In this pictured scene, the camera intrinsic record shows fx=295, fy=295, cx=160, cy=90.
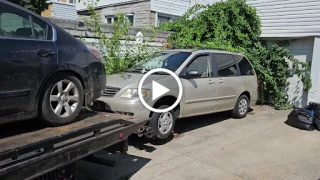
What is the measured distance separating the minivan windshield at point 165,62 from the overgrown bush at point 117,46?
2.36 feet

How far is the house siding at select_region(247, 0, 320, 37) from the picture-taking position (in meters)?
8.94

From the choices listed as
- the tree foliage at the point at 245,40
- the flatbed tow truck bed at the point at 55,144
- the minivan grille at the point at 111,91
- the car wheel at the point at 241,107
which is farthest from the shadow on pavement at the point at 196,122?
the flatbed tow truck bed at the point at 55,144

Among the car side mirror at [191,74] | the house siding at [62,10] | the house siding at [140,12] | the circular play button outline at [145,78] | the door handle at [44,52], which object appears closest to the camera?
the door handle at [44,52]

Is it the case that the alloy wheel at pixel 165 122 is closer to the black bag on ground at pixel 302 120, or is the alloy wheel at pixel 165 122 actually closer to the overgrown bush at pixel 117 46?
the overgrown bush at pixel 117 46

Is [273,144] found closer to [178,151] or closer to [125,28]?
[178,151]

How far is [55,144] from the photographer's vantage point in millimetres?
2674

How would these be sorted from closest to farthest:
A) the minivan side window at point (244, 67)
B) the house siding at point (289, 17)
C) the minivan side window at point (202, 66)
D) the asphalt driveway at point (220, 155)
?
the asphalt driveway at point (220, 155) < the minivan side window at point (202, 66) < the minivan side window at point (244, 67) < the house siding at point (289, 17)

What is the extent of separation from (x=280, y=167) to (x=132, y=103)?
2641 millimetres

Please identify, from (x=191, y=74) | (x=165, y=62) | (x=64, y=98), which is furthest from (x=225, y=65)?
(x=64, y=98)

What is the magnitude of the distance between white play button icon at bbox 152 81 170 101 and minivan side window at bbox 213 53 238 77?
1884 millimetres

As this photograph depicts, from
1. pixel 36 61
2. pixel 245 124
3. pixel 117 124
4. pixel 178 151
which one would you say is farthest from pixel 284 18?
pixel 36 61

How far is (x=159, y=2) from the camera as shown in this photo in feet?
41.6

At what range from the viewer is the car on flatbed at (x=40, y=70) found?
2770mm

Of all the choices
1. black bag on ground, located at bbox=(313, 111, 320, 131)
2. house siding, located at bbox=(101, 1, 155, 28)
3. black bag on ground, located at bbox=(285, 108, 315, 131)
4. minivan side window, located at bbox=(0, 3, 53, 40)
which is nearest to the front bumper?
minivan side window, located at bbox=(0, 3, 53, 40)
